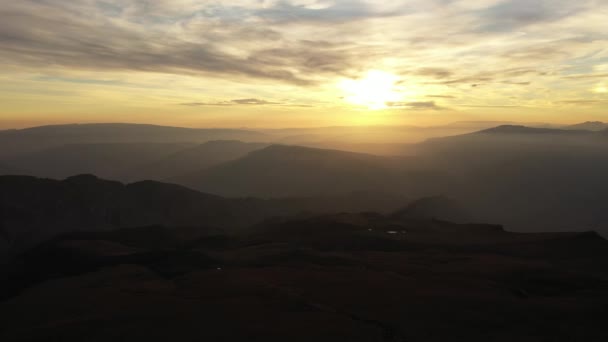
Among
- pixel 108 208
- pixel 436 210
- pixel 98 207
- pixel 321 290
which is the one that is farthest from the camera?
pixel 436 210

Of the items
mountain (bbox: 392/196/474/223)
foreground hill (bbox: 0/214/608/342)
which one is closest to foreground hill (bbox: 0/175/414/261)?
mountain (bbox: 392/196/474/223)

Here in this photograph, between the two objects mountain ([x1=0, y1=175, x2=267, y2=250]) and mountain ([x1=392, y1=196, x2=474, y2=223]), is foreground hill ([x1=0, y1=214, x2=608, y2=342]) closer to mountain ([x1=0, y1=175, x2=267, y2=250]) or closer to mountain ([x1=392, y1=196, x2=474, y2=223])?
mountain ([x1=0, y1=175, x2=267, y2=250])

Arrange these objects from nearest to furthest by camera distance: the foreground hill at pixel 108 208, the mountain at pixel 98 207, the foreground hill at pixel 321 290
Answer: the foreground hill at pixel 321 290, the foreground hill at pixel 108 208, the mountain at pixel 98 207

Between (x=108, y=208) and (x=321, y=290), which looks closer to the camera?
(x=321, y=290)

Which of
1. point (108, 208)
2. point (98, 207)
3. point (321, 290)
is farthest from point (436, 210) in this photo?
point (321, 290)

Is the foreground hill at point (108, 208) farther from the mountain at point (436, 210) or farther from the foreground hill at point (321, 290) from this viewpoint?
the foreground hill at point (321, 290)

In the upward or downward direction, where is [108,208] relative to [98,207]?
downward

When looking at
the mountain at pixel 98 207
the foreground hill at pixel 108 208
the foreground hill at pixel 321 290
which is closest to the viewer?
the foreground hill at pixel 321 290

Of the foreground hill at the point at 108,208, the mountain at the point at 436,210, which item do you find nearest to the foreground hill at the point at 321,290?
the foreground hill at the point at 108,208

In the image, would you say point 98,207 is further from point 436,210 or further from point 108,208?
point 436,210
